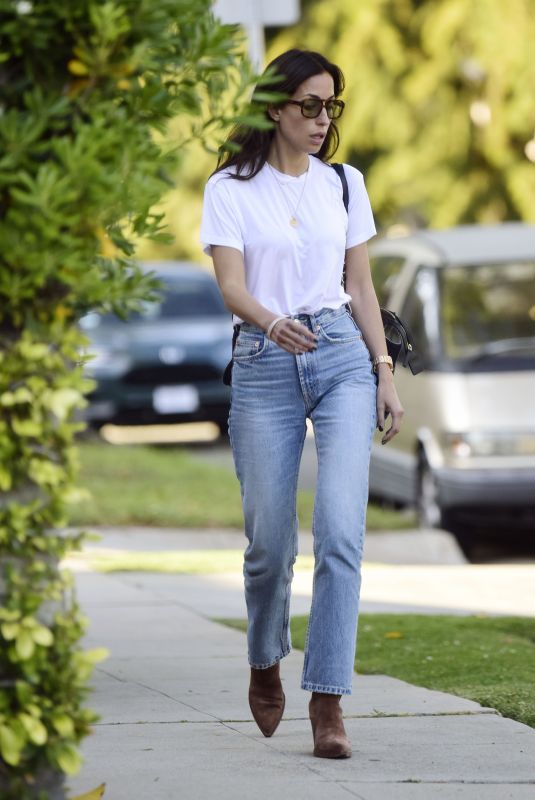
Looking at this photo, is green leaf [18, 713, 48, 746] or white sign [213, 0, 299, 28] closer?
green leaf [18, 713, 48, 746]

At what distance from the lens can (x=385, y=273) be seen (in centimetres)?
1262

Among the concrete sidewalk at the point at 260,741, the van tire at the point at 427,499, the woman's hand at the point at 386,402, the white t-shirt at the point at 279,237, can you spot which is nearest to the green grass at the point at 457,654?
the concrete sidewalk at the point at 260,741

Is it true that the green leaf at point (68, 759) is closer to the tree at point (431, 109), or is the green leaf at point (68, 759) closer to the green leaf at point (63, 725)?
the green leaf at point (63, 725)

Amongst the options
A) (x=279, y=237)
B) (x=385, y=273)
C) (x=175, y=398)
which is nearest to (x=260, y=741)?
(x=279, y=237)

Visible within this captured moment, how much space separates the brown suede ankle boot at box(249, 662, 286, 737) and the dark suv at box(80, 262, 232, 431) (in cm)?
1313

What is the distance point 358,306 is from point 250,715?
1.27 metres

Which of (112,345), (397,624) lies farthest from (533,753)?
(112,345)

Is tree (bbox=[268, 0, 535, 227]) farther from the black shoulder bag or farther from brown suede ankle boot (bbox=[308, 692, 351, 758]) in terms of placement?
brown suede ankle boot (bbox=[308, 692, 351, 758])

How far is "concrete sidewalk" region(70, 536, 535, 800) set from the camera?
4.38 metres

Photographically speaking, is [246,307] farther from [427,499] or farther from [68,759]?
[427,499]

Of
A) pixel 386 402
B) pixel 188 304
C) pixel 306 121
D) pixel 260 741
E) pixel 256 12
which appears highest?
pixel 256 12

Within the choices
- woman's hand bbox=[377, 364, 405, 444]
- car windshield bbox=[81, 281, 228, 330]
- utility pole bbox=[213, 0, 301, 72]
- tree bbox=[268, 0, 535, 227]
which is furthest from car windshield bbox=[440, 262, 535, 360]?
tree bbox=[268, 0, 535, 227]

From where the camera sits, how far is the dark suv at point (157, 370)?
720 inches

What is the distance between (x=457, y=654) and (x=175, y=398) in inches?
476
